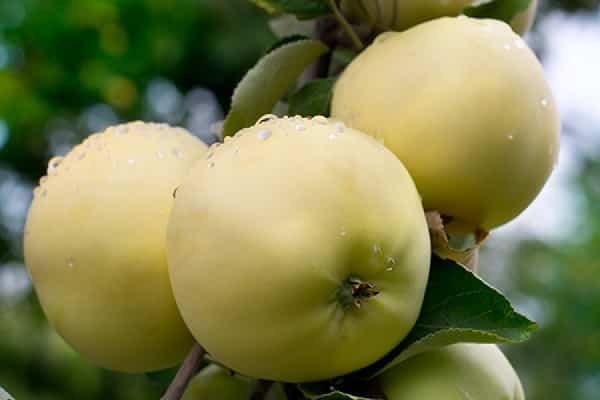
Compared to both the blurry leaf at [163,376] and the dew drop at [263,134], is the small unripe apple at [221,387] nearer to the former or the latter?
the blurry leaf at [163,376]

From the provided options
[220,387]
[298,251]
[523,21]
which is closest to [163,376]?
[220,387]

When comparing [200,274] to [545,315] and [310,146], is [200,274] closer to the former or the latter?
[310,146]

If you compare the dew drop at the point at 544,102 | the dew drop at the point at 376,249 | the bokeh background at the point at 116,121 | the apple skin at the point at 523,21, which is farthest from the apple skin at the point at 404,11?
the bokeh background at the point at 116,121

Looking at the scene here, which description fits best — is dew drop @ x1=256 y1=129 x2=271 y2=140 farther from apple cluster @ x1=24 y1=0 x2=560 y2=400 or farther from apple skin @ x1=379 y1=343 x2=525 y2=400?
apple skin @ x1=379 y1=343 x2=525 y2=400

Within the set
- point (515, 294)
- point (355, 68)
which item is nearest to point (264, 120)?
point (355, 68)

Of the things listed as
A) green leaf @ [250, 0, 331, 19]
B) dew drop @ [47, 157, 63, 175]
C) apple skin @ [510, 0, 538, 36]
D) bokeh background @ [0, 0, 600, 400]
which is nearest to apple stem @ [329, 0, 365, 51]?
green leaf @ [250, 0, 331, 19]
